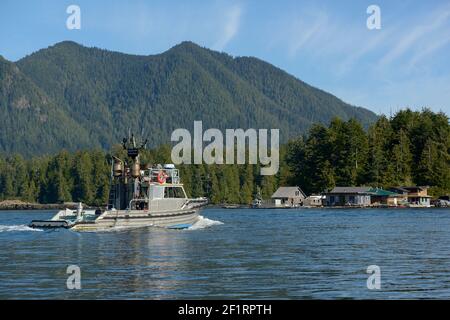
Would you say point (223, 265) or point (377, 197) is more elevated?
point (377, 197)

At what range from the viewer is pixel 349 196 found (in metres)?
182

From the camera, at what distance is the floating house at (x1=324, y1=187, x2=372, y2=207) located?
7072 inches

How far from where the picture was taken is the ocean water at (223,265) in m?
32.5

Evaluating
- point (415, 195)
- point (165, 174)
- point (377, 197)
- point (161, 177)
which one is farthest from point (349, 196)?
point (161, 177)

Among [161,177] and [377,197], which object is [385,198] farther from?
[161,177]

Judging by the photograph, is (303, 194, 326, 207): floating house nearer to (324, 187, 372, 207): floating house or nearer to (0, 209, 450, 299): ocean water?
(324, 187, 372, 207): floating house

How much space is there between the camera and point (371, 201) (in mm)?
180625

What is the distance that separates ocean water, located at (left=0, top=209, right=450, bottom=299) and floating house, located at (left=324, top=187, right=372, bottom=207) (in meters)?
113

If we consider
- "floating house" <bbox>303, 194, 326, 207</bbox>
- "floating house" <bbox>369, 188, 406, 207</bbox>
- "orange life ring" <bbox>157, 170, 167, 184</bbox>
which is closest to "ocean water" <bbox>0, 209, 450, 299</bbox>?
"orange life ring" <bbox>157, 170, 167, 184</bbox>

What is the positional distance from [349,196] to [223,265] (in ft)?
469
